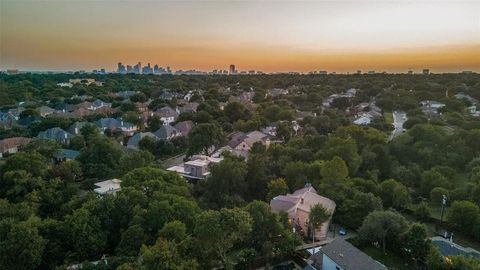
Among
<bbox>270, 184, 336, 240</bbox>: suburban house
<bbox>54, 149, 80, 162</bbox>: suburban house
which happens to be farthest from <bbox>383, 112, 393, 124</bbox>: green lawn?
<bbox>54, 149, 80, 162</bbox>: suburban house

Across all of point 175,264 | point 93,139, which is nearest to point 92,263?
point 175,264

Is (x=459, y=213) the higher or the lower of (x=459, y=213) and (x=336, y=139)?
the lower

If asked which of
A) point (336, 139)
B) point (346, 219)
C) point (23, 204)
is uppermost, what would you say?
point (336, 139)

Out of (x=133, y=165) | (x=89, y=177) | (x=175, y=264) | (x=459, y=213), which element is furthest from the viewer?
(x=89, y=177)

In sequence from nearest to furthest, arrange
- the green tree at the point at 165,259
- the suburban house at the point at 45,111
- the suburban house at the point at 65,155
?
the green tree at the point at 165,259
the suburban house at the point at 65,155
the suburban house at the point at 45,111

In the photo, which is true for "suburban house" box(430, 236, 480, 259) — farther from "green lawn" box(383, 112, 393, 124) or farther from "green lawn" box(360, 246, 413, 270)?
"green lawn" box(383, 112, 393, 124)

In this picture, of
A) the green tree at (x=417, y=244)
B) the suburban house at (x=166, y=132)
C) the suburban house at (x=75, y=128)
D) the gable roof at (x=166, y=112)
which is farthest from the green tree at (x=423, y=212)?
the gable roof at (x=166, y=112)

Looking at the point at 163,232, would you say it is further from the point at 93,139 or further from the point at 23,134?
the point at 23,134

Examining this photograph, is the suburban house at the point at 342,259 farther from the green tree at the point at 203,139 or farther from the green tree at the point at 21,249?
the green tree at the point at 203,139
